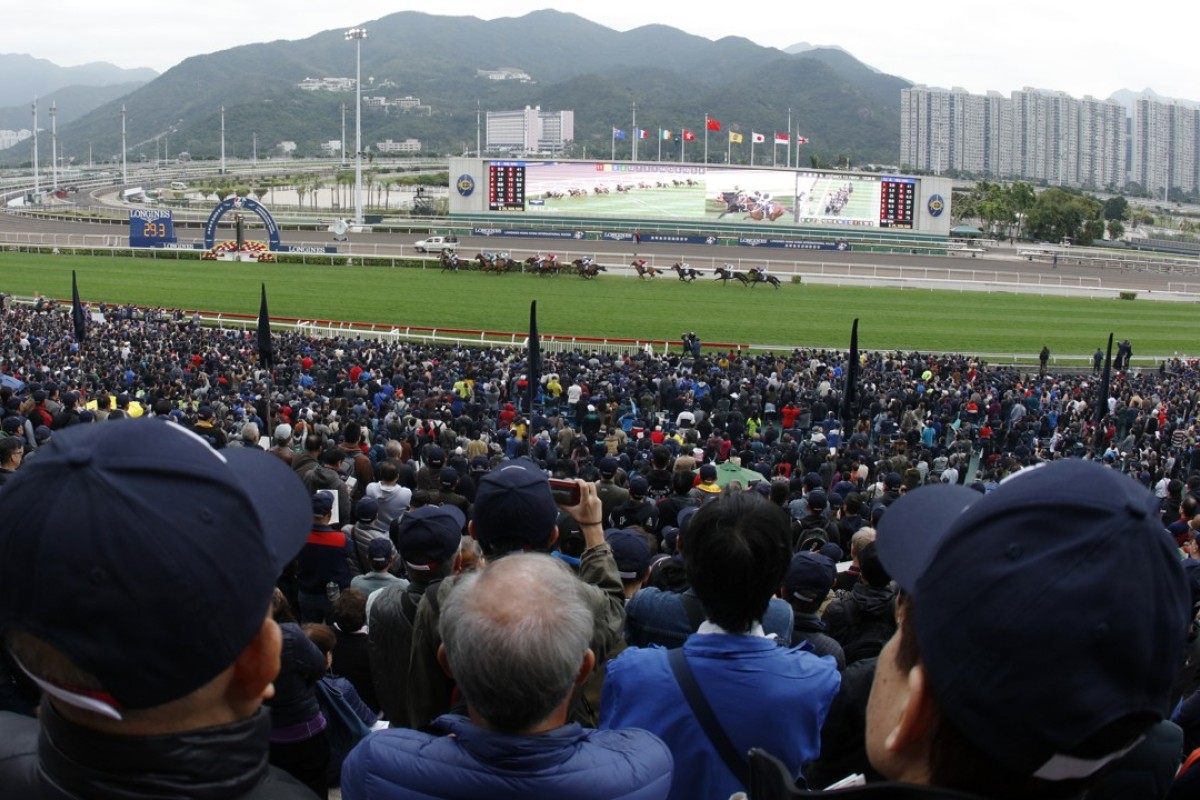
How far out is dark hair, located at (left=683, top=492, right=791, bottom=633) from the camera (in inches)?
129

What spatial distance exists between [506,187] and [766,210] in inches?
778

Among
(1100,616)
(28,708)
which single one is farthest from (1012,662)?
(28,708)


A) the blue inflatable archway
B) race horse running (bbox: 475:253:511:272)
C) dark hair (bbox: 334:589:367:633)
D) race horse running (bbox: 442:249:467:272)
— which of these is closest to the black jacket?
dark hair (bbox: 334:589:367:633)

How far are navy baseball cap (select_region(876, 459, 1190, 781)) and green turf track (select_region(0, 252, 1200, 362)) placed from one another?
104 feet

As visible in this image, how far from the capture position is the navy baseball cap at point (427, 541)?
13.9 feet

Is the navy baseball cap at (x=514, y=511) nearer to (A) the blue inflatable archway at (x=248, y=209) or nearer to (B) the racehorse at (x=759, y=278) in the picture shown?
(B) the racehorse at (x=759, y=278)

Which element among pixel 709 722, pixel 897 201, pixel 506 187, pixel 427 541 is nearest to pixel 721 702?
pixel 709 722

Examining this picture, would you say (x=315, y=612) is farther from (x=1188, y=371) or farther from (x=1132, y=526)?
(x=1188, y=371)

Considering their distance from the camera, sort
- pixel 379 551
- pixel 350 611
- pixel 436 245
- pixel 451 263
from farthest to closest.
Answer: pixel 436 245 < pixel 451 263 < pixel 379 551 < pixel 350 611

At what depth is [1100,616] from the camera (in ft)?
4.94

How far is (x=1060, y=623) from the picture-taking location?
1.50 meters

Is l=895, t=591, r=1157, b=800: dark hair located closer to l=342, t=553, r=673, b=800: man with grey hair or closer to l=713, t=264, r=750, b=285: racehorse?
l=342, t=553, r=673, b=800: man with grey hair

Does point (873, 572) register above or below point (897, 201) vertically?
below

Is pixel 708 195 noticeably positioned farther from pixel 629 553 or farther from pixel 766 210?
pixel 629 553
